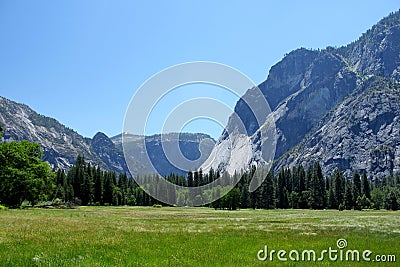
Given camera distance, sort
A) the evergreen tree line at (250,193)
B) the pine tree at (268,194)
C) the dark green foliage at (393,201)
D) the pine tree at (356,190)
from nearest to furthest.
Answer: the evergreen tree line at (250,193) < the pine tree at (356,190) < the dark green foliage at (393,201) < the pine tree at (268,194)

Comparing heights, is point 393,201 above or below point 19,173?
below

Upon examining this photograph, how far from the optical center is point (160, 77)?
4750 cm

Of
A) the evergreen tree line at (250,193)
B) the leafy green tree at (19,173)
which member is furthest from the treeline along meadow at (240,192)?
the leafy green tree at (19,173)

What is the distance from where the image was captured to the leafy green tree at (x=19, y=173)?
2625 inches

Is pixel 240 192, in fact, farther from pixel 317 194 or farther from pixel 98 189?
pixel 98 189

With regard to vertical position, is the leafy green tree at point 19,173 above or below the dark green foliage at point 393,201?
above

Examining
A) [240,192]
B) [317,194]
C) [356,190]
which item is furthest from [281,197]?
[356,190]

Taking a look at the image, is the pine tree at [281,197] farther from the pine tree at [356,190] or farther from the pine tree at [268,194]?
the pine tree at [356,190]

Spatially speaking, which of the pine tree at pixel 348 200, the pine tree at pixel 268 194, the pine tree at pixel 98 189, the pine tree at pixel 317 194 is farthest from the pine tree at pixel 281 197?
the pine tree at pixel 98 189

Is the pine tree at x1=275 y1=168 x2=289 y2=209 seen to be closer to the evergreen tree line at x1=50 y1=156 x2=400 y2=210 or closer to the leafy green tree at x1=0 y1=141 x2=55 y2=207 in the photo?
the evergreen tree line at x1=50 y1=156 x2=400 y2=210

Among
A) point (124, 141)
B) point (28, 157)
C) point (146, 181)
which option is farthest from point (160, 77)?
point (146, 181)

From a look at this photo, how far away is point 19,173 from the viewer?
6731 cm

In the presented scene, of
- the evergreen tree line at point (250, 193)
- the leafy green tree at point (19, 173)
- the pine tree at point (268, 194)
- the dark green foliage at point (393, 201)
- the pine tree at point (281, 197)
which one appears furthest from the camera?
the pine tree at point (281, 197)

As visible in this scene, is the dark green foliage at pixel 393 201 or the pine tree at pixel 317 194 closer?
the dark green foliage at pixel 393 201
